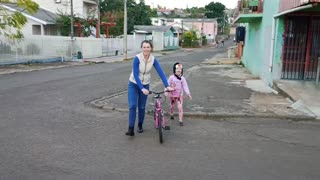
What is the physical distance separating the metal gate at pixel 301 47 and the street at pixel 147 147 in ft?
14.1

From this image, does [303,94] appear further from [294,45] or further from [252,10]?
[252,10]

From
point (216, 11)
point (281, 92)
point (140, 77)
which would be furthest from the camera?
point (216, 11)

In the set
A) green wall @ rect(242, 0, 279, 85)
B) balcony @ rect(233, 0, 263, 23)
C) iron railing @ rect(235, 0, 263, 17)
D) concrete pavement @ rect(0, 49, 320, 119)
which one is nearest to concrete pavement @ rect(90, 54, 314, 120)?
concrete pavement @ rect(0, 49, 320, 119)

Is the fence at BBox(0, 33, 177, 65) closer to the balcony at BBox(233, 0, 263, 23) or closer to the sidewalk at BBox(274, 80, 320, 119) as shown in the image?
the balcony at BBox(233, 0, 263, 23)

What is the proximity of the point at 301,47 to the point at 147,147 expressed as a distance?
878 cm

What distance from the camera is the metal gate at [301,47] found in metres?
12.8

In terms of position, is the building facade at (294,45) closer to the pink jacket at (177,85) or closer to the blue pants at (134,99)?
the pink jacket at (177,85)

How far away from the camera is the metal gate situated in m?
12.8

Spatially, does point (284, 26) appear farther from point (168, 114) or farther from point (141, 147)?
point (141, 147)

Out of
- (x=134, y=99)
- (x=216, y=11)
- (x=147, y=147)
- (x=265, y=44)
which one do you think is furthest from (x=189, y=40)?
(x=147, y=147)

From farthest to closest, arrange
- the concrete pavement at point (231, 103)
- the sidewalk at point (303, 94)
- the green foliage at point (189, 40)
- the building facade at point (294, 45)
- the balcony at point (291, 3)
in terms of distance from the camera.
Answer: the green foliage at point (189, 40)
the building facade at point (294, 45)
the sidewalk at point (303, 94)
the balcony at point (291, 3)
the concrete pavement at point (231, 103)

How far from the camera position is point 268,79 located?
1412 cm

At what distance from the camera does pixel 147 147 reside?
6160mm

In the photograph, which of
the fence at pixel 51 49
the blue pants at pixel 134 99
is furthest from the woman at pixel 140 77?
the fence at pixel 51 49
